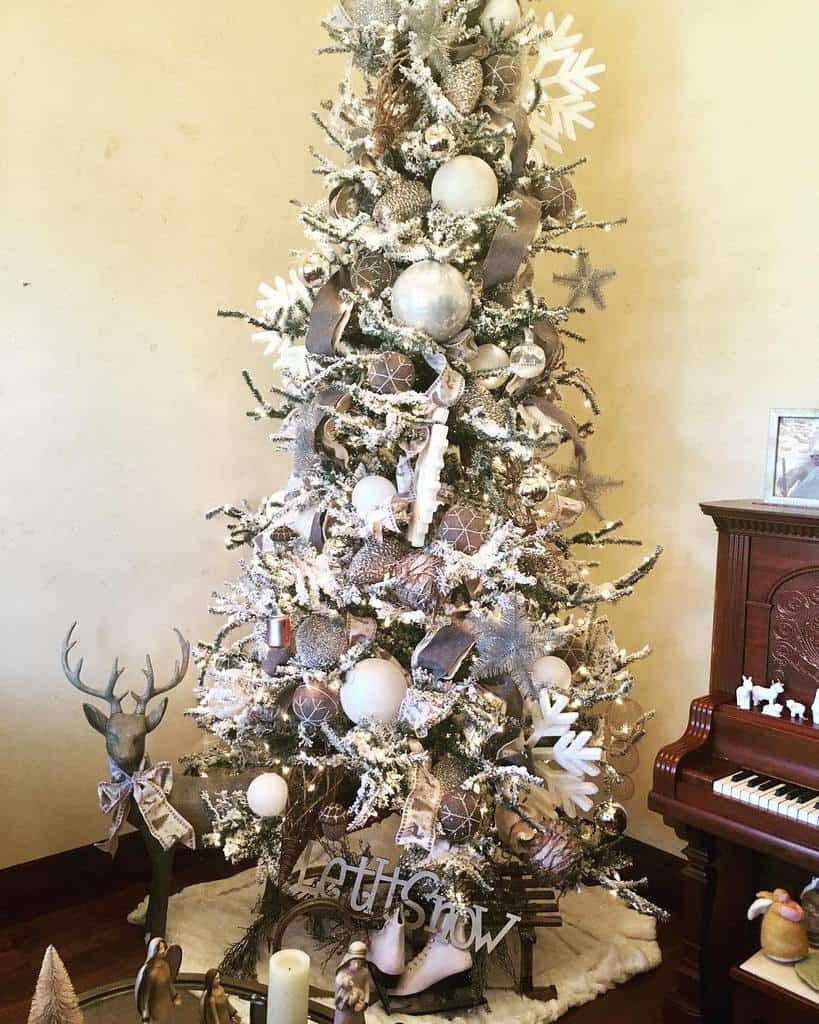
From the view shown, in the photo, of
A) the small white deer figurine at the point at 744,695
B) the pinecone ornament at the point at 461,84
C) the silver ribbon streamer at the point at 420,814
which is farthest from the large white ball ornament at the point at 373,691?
the pinecone ornament at the point at 461,84

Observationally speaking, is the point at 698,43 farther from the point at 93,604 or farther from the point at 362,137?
the point at 93,604

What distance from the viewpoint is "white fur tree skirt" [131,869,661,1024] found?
1.98 metres

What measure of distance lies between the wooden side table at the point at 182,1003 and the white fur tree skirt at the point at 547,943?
60 cm

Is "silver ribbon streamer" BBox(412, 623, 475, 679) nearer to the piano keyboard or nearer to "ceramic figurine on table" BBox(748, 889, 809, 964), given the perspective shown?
the piano keyboard

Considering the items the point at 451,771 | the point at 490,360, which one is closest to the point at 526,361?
the point at 490,360

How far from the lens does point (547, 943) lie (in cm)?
222

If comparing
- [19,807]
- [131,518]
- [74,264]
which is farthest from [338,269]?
[19,807]

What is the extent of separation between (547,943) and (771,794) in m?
0.77

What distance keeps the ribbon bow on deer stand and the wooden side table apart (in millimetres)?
566

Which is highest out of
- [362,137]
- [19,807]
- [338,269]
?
[362,137]

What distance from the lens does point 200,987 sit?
1406 millimetres

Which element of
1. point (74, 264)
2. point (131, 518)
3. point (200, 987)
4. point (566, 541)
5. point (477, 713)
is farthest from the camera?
point (131, 518)

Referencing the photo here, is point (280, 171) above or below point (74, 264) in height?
above

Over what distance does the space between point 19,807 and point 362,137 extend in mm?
1810
